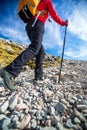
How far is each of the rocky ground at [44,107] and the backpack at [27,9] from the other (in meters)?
2.65

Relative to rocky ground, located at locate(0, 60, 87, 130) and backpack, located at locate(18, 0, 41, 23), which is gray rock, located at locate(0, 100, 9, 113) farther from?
backpack, located at locate(18, 0, 41, 23)

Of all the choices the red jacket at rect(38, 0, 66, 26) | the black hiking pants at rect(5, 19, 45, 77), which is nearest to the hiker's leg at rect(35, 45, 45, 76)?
the black hiking pants at rect(5, 19, 45, 77)

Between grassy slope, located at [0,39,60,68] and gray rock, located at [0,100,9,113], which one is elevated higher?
grassy slope, located at [0,39,60,68]

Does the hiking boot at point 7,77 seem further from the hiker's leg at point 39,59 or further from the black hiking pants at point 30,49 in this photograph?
the hiker's leg at point 39,59

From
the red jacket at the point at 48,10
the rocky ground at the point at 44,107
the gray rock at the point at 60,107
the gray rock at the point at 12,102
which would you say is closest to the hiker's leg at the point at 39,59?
the rocky ground at the point at 44,107

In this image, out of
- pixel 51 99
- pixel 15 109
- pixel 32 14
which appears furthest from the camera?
pixel 32 14

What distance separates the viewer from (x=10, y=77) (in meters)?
7.01

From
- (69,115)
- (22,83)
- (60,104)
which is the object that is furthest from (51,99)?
(22,83)

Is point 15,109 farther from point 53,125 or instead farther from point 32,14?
point 32,14

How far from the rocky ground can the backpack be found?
265 cm

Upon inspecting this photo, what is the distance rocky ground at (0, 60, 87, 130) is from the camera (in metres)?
5.18

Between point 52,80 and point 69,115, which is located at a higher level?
point 52,80

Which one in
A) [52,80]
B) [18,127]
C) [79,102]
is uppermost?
[52,80]

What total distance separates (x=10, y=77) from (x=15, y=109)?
A: 1372 millimetres
